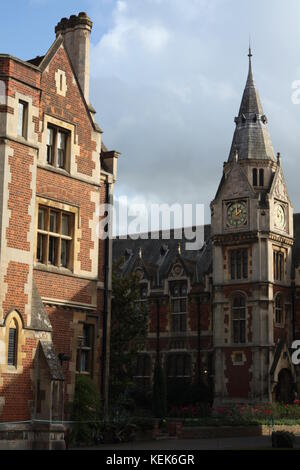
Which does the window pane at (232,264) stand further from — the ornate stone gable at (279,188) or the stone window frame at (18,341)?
the stone window frame at (18,341)

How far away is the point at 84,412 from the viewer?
23.4m

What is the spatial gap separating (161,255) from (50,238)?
3781 centimetres

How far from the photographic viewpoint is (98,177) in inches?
975

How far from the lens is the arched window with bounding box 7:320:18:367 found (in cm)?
2003

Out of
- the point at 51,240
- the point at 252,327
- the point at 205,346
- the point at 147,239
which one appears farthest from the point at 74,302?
the point at 147,239

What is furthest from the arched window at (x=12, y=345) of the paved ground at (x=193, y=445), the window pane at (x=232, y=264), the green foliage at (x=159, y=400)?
the window pane at (x=232, y=264)

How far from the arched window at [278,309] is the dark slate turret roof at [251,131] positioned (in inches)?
359

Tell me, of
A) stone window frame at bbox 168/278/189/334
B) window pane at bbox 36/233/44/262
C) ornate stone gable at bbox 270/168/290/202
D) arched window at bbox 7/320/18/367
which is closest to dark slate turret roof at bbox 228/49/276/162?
ornate stone gable at bbox 270/168/290/202

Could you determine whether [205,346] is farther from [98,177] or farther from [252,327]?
[98,177]

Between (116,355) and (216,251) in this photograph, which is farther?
(216,251)

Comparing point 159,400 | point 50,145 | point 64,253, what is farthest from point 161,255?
point 50,145

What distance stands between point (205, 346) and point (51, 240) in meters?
30.8

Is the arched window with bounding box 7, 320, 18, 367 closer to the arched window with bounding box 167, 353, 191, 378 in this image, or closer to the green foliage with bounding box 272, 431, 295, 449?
the green foliage with bounding box 272, 431, 295, 449

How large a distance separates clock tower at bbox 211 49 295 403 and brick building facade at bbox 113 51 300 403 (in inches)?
2.4
